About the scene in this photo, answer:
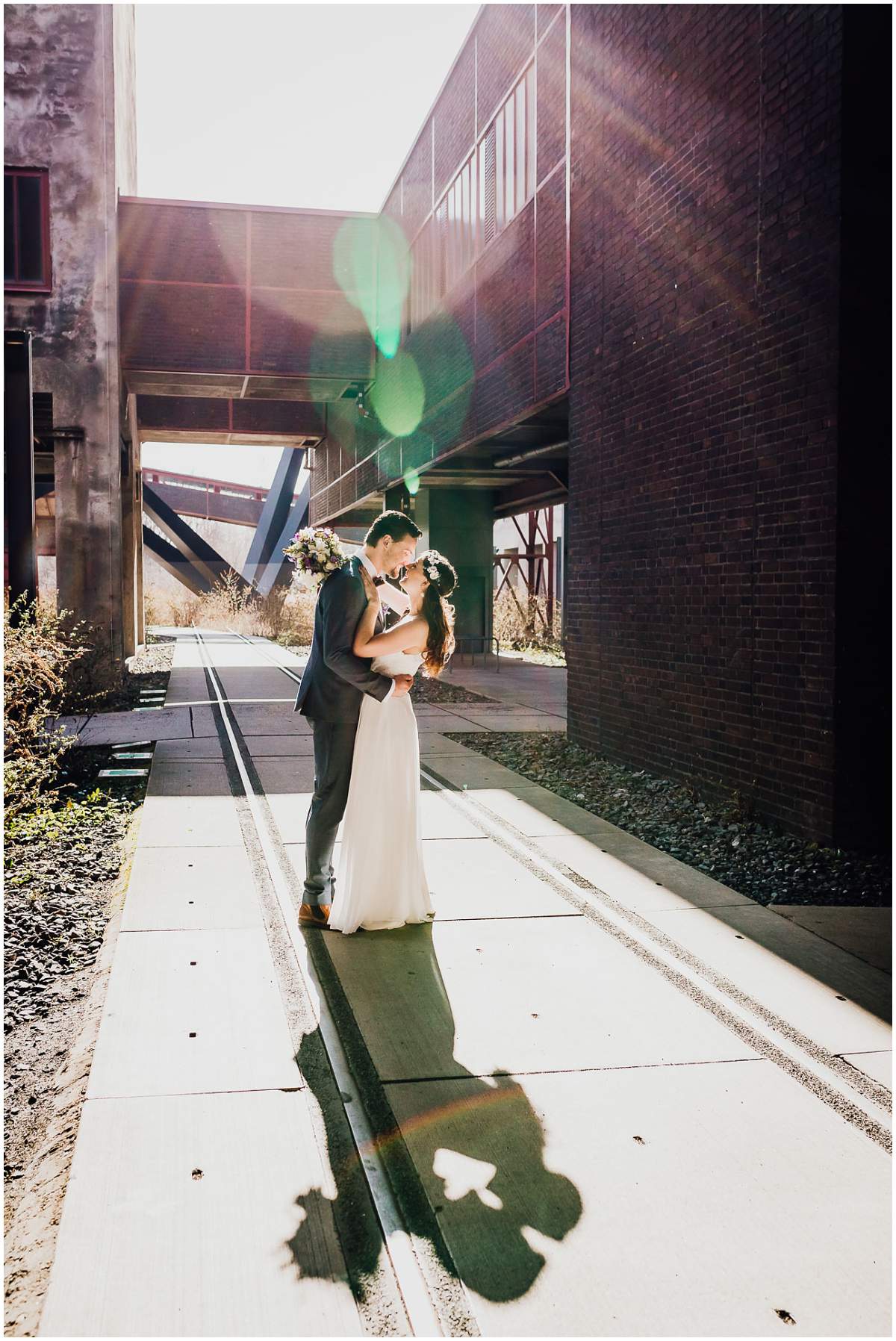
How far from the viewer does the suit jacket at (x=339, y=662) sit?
5102 millimetres

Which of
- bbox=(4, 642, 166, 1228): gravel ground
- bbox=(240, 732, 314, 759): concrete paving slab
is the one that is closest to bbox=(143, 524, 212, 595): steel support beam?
bbox=(240, 732, 314, 759): concrete paving slab

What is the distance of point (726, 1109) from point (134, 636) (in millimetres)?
22160

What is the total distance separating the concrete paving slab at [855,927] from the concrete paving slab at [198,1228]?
2931 millimetres

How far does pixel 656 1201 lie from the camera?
298 cm

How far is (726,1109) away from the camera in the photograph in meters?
3.50

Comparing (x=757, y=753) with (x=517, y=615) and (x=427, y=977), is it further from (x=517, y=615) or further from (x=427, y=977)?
(x=517, y=615)

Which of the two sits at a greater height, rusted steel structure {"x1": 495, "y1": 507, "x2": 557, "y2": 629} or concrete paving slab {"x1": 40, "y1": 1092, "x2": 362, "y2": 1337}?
rusted steel structure {"x1": 495, "y1": 507, "x2": 557, "y2": 629}

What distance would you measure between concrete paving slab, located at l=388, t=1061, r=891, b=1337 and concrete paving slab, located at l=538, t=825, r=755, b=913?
2029 millimetres


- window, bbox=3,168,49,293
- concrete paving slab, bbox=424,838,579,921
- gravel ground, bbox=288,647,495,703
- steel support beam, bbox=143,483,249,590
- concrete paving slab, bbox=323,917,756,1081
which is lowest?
concrete paving slab, bbox=323,917,756,1081

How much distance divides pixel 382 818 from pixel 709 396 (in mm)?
4664

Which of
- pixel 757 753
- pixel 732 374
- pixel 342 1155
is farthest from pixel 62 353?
pixel 342 1155

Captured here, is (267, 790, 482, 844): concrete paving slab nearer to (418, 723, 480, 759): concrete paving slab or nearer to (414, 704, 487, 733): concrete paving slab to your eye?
(418, 723, 480, 759): concrete paving slab

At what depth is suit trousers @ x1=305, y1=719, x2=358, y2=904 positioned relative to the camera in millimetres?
5289

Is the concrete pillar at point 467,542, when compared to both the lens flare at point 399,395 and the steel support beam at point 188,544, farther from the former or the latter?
the steel support beam at point 188,544
